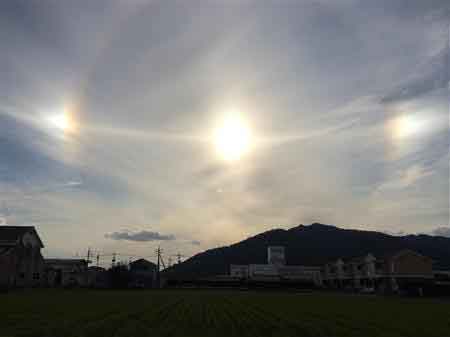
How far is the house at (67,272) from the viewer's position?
12773cm

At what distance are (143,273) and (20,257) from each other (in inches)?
1860

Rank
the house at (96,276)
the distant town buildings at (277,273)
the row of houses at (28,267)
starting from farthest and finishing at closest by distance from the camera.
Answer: the distant town buildings at (277,273) < the house at (96,276) < the row of houses at (28,267)

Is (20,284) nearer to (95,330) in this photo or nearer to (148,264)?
(148,264)

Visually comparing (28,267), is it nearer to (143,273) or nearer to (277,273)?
(143,273)

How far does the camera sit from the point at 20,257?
9750 cm

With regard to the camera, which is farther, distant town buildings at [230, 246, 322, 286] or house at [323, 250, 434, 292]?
distant town buildings at [230, 246, 322, 286]

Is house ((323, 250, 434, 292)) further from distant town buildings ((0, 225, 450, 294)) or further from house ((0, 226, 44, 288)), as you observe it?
house ((0, 226, 44, 288))

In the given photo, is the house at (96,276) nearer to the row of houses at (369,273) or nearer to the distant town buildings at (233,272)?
the distant town buildings at (233,272)

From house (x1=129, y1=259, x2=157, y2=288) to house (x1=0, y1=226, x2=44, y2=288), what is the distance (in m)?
25.9

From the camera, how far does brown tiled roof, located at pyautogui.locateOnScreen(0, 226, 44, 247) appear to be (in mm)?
96450

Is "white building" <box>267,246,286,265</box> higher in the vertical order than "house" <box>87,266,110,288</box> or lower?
higher

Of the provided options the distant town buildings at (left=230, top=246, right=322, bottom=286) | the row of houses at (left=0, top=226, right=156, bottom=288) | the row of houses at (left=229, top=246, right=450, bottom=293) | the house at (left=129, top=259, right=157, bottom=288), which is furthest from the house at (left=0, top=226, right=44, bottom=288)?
the distant town buildings at (left=230, top=246, right=322, bottom=286)

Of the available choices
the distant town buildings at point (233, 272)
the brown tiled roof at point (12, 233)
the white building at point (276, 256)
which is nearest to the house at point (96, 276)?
the distant town buildings at point (233, 272)

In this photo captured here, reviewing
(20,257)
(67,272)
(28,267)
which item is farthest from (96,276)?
(20,257)
